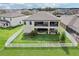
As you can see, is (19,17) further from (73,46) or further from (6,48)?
(73,46)

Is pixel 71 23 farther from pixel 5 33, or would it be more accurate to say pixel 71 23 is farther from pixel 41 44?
pixel 5 33

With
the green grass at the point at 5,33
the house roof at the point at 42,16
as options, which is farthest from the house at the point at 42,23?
the green grass at the point at 5,33

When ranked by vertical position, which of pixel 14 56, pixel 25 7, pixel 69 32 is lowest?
pixel 14 56

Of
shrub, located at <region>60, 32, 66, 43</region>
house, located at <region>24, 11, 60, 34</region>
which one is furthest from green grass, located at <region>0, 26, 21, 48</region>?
shrub, located at <region>60, 32, 66, 43</region>

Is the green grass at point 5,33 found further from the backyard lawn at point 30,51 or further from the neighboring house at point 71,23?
the neighboring house at point 71,23

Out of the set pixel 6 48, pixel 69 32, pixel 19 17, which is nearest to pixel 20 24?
pixel 19 17

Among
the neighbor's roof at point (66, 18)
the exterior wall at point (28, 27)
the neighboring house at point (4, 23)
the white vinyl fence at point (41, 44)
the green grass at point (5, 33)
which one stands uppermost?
the neighbor's roof at point (66, 18)

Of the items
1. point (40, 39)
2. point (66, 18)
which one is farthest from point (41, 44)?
point (66, 18)
